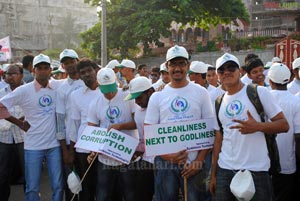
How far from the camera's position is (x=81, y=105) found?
4.77 metres

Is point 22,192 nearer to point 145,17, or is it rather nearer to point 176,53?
point 176,53

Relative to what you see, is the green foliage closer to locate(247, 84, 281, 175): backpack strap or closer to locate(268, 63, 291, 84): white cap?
locate(268, 63, 291, 84): white cap

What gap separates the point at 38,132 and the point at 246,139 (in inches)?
108

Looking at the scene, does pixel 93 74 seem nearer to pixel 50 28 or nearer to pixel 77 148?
pixel 77 148

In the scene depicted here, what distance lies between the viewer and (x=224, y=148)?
3.50m

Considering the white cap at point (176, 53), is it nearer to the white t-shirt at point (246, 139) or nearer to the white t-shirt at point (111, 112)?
the white t-shirt at point (246, 139)

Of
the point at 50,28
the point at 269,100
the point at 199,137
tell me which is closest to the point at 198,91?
the point at 199,137

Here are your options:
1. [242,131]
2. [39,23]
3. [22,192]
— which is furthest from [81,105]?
[39,23]

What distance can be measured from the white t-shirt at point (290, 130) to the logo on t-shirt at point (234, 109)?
102 cm

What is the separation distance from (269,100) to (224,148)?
60 cm

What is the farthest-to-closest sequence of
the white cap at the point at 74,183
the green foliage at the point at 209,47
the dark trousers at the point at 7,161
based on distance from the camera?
the green foliage at the point at 209,47 → the dark trousers at the point at 7,161 → the white cap at the point at 74,183

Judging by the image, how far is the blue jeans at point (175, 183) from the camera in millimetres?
3723

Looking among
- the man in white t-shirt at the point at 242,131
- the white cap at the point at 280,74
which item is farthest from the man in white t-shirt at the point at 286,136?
the man in white t-shirt at the point at 242,131

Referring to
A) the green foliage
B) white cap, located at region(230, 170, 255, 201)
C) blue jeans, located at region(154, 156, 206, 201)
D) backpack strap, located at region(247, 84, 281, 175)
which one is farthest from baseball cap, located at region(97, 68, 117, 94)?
the green foliage
